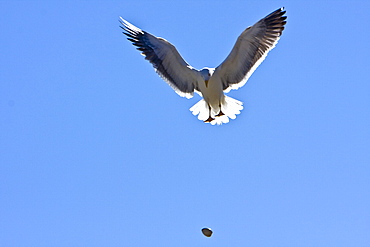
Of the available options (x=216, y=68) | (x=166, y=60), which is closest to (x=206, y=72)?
(x=216, y=68)

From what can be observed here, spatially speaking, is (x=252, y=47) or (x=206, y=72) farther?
(x=206, y=72)

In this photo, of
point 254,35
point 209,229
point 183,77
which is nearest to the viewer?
point 209,229

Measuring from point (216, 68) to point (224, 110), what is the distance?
A: 0.76 meters

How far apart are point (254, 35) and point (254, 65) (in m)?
0.50

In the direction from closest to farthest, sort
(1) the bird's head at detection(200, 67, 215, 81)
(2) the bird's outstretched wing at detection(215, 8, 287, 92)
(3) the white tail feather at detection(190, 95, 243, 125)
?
(2) the bird's outstretched wing at detection(215, 8, 287, 92), (1) the bird's head at detection(200, 67, 215, 81), (3) the white tail feather at detection(190, 95, 243, 125)

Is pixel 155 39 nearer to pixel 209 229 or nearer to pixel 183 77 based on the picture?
pixel 183 77

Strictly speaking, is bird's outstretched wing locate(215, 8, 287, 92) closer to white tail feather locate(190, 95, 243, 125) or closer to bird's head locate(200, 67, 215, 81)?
bird's head locate(200, 67, 215, 81)

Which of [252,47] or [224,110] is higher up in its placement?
[252,47]

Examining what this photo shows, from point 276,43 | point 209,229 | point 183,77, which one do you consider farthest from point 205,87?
point 209,229

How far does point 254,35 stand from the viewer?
9.50 m

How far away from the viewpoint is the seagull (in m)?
9.56

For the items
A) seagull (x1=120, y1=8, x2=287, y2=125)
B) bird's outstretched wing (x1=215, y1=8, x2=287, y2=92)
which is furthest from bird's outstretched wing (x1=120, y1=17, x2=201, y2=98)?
bird's outstretched wing (x1=215, y1=8, x2=287, y2=92)

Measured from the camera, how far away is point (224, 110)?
10258 mm

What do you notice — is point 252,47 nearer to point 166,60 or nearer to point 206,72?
point 206,72
